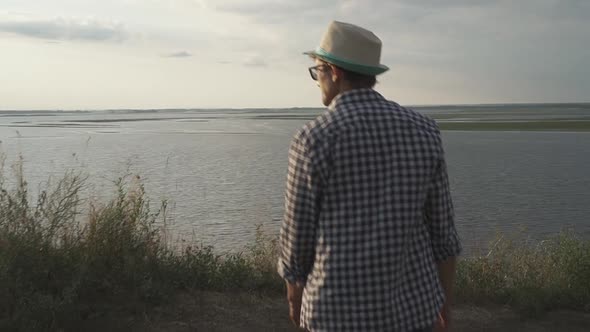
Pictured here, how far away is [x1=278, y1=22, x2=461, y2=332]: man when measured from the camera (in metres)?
2.05

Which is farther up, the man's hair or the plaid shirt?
the man's hair

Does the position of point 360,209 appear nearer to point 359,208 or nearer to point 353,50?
point 359,208

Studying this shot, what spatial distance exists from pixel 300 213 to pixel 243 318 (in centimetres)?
346

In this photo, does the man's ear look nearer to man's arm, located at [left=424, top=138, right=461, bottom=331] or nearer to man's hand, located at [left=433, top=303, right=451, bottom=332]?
man's arm, located at [left=424, top=138, right=461, bottom=331]

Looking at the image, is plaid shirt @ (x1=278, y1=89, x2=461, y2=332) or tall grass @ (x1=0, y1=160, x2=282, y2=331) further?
tall grass @ (x1=0, y1=160, x2=282, y2=331)

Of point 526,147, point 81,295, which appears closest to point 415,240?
point 81,295

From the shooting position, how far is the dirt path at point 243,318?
5.00 metres

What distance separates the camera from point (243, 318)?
208 inches

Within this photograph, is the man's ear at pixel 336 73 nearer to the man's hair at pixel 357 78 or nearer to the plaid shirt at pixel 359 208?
the man's hair at pixel 357 78

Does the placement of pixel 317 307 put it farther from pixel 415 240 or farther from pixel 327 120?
pixel 327 120

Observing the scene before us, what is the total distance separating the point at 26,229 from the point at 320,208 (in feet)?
14.1

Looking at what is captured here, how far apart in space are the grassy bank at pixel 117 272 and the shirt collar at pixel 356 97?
11.2ft

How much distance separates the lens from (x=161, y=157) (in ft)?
86.1

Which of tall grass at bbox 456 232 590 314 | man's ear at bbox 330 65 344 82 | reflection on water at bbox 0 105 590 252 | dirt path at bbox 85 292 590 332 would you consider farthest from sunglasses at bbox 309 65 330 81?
reflection on water at bbox 0 105 590 252
